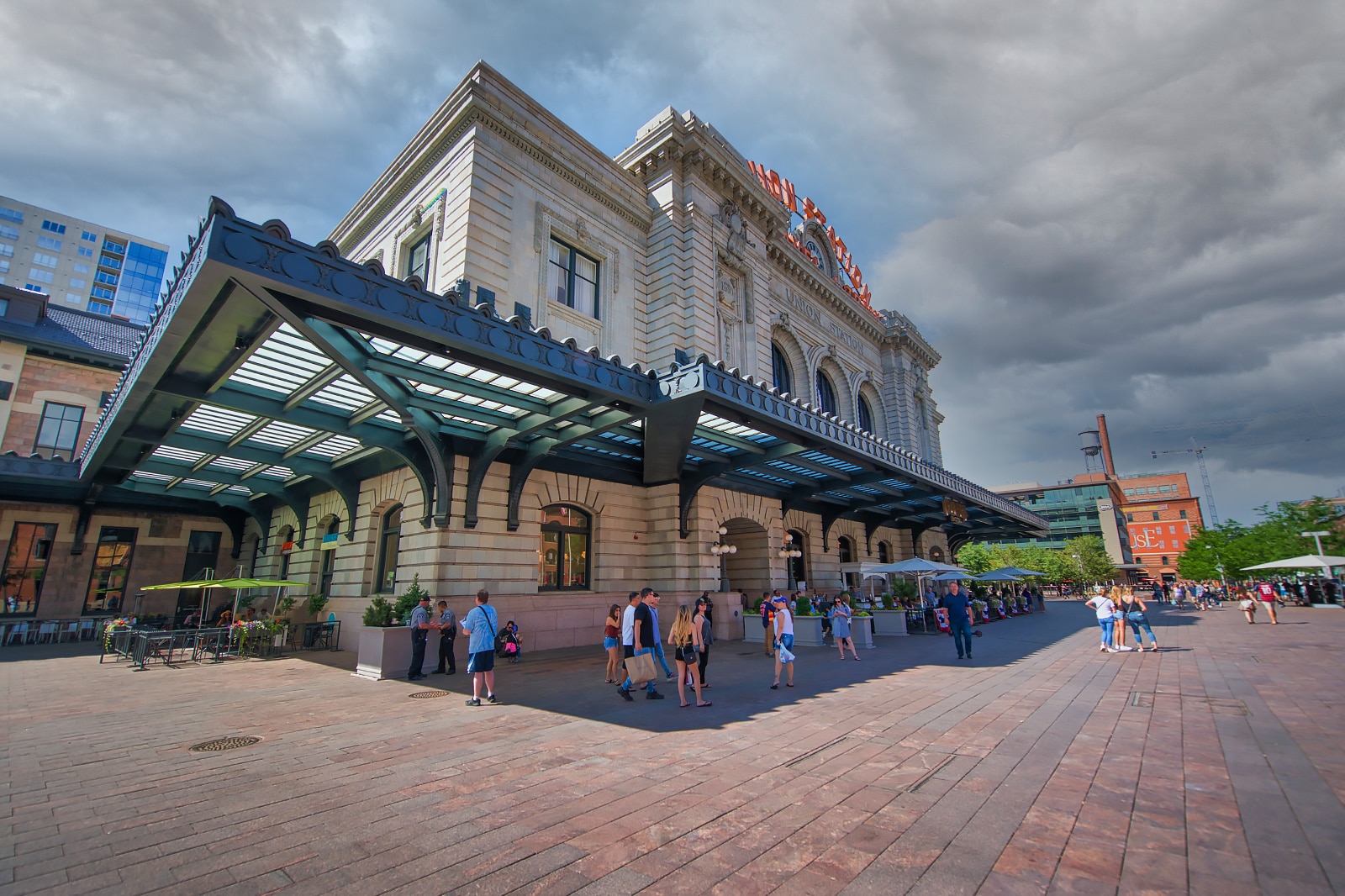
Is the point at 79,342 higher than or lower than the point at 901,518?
higher

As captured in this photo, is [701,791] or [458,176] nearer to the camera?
[701,791]

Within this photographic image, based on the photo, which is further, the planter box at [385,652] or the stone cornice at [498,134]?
the stone cornice at [498,134]

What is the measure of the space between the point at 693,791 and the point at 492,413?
10.2 metres

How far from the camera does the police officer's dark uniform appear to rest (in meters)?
12.1

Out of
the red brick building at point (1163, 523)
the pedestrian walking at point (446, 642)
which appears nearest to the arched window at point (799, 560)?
the pedestrian walking at point (446, 642)

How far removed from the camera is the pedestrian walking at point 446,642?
12.6m

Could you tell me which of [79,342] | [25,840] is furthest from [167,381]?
[79,342]

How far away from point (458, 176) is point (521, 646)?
1438cm

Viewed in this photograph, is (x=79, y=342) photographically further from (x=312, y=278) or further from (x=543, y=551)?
(x=312, y=278)

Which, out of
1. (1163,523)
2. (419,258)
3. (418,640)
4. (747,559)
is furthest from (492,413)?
(1163,523)

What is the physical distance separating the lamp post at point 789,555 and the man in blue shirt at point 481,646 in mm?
15844

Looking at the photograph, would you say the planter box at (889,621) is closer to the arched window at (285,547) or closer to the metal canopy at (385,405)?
the metal canopy at (385,405)

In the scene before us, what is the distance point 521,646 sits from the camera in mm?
15766

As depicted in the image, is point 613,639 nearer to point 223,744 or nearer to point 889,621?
point 223,744
